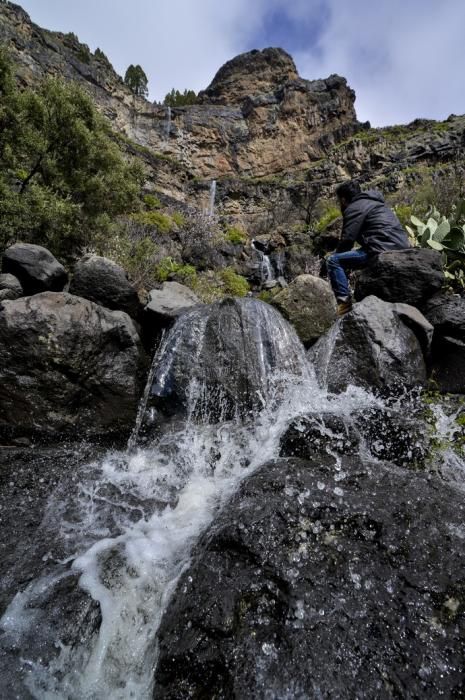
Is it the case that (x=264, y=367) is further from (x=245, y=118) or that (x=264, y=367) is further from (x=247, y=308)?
(x=245, y=118)

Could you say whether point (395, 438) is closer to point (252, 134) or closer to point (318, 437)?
point (318, 437)

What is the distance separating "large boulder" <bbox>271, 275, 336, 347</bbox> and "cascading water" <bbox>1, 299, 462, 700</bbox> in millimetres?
496

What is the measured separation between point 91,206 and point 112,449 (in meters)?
7.88

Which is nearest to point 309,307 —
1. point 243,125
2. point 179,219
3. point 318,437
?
point 318,437

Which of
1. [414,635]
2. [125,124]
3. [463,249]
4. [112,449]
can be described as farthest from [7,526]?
[125,124]

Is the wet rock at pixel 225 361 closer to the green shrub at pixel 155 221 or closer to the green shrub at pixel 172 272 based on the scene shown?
the green shrub at pixel 172 272

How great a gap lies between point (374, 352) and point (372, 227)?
231 centimetres

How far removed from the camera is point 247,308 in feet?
19.9

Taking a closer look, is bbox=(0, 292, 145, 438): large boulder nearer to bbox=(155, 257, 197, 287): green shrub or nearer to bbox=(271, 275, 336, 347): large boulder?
bbox=(271, 275, 336, 347): large boulder

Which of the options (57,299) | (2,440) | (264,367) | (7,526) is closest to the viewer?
(7,526)

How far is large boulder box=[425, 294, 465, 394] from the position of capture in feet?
17.0

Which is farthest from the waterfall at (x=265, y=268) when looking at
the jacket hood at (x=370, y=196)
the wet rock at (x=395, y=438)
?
the wet rock at (x=395, y=438)

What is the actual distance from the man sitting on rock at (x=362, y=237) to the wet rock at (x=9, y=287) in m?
4.82

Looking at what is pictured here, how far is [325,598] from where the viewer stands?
5.89ft
